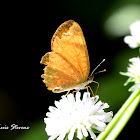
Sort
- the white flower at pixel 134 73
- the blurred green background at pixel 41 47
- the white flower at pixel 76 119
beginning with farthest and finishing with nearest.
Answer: the blurred green background at pixel 41 47 → the white flower at pixel 134 73 → the white flower at pixel 76 119

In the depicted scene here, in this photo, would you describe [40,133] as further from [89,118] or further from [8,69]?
[89,118]

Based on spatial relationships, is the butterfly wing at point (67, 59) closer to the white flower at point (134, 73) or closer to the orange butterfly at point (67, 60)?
the orange butterfly at point (67, 60)

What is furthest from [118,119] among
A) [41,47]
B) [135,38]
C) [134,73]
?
[41,47]

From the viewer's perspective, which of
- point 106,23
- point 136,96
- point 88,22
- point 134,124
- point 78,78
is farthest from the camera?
point 88,22

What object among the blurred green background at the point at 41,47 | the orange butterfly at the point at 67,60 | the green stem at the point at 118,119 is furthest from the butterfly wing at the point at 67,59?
the blurred green background at the point at 41,47

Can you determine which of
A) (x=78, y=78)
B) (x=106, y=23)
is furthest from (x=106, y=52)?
(x=78, y=78)

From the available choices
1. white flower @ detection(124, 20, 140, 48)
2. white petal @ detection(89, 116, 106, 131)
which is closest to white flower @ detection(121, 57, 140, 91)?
white flower @ detection(124, 20, 140, 48)

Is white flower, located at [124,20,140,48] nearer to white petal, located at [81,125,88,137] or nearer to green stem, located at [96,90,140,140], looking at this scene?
green stem, located at [96,90,140,140]

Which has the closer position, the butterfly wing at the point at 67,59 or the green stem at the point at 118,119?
the green stem at the point at 118,119
